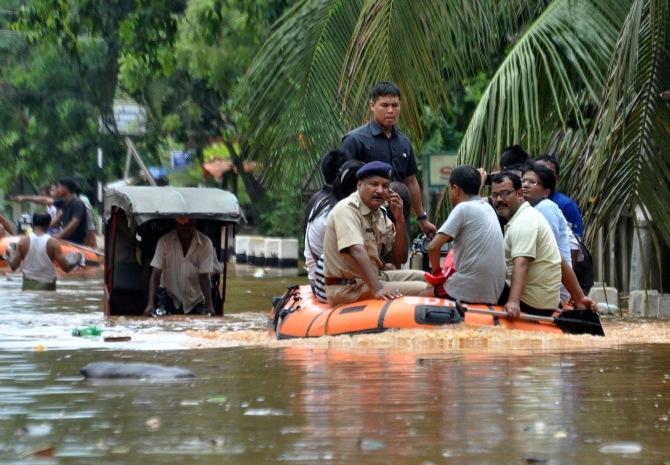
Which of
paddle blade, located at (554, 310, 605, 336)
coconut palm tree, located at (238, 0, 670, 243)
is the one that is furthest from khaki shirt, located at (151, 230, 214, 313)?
paddle blade, located at (554, 310, 605, 336)

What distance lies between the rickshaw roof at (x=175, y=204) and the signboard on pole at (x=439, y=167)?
5.89 meters

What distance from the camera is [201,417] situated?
755 centimetres

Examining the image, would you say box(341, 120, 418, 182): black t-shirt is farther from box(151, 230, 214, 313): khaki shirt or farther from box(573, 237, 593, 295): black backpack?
box(151, 230, 214, 313): khaki shirt

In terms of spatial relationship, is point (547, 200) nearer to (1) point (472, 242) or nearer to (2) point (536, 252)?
(2) point (536, 252)

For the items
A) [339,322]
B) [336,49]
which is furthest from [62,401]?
[336,49]

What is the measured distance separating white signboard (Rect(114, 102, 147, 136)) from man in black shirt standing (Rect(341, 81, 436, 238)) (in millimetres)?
29650

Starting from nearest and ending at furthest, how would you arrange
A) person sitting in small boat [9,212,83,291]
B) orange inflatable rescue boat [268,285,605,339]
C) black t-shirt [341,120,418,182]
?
orange inflatable rescue boat [268,285,605,339] → black t-shirt [341,120,418,182] → person sitting in small boat [9,212,83,291]

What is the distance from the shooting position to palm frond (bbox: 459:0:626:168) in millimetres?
14070

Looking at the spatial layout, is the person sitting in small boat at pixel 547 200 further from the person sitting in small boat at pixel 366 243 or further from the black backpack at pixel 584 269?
the person sitting in small boat at pixel 366 243

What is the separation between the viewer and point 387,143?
13.4m

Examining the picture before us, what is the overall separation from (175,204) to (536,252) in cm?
532

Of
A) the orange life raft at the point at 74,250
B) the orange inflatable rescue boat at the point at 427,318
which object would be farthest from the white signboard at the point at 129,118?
the orange inflatable rescue boat at the point at 427,318

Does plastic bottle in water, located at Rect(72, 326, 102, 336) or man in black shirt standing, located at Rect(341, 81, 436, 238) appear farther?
plastic bottle in water, located at Rect(72, 326, 102, 336)

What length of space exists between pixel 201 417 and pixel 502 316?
4.71 meters
